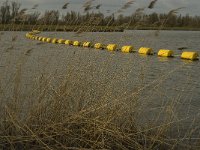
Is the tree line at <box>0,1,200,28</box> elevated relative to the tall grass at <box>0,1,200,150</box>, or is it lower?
elevated

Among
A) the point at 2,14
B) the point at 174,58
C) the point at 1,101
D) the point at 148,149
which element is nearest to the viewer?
the point at 148,149

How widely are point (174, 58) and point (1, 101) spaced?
18.0 meters

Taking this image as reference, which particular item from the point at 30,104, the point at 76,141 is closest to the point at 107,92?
the point at 76,141

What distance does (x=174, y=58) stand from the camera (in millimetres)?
24156

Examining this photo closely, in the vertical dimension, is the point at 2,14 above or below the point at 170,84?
above

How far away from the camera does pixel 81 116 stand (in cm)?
612

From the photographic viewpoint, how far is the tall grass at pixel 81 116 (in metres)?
6.14

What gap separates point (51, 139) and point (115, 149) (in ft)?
3.26

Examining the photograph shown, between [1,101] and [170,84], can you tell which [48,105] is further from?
[170,84]

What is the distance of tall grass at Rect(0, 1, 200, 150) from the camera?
6.14 meters

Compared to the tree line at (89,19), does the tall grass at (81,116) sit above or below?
below

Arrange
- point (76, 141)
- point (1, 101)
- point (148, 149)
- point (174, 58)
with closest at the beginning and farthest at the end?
1. point (148, 149)
2. point (76, 141)
3. point (1, 101)
4. point (174, 58)

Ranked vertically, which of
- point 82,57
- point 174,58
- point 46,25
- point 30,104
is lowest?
point 174,58

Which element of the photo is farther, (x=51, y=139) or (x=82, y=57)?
(x=82, y=57)
